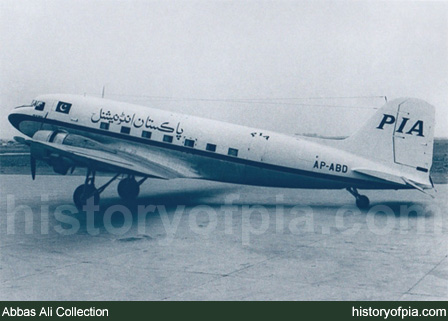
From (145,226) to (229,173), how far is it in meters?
4.01

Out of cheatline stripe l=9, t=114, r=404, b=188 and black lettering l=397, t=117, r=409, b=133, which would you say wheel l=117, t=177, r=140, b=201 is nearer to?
cheatline stripe l=9, t=114, r=404, b=188

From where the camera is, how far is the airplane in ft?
45.4

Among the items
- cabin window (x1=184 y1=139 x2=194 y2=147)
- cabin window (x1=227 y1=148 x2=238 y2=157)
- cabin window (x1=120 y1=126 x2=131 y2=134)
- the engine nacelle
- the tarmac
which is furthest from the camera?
cabin window (x1=120 y1=126 x2=131 y2=134)

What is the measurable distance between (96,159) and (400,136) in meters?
8.71

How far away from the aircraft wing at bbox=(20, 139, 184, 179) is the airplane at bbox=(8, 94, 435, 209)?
0.09 ft

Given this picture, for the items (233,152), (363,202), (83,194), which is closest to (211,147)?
(233,152)

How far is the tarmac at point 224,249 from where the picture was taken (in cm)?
720

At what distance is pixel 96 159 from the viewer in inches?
534

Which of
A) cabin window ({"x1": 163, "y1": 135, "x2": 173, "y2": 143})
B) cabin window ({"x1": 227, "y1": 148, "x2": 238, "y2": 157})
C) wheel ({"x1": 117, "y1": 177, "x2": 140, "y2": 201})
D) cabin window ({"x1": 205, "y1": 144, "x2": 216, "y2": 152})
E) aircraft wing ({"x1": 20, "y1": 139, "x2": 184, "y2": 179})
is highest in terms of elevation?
cabin window ({"x1": 163, "y1": 135, "x2": 173, "y2": 143})

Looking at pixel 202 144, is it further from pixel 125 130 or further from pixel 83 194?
pixel 83 194

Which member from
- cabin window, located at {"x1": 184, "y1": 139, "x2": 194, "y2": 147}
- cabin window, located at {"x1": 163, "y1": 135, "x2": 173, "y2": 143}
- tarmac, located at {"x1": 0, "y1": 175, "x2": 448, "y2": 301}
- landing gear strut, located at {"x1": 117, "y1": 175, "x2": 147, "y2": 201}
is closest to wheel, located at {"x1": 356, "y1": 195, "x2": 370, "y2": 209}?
tarmac, located at {"x1": 0, "y1": 175, "x2": 448, "y2": 301}

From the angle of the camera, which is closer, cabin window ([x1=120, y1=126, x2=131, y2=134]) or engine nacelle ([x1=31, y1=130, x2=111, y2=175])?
engine nacelle ([x1=31, y1=130, x2=111, y2=175])

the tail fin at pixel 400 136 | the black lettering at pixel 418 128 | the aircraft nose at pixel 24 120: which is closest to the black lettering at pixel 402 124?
the tail fin at pixel 400 136
